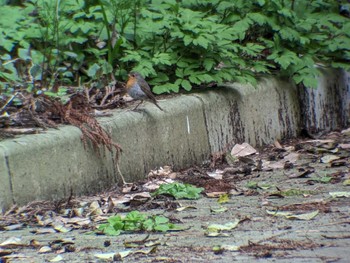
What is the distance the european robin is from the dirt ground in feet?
1.84

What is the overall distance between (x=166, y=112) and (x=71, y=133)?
125 centimetres

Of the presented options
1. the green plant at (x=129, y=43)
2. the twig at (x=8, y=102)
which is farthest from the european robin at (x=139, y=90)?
the twig at (x=8, y=102)

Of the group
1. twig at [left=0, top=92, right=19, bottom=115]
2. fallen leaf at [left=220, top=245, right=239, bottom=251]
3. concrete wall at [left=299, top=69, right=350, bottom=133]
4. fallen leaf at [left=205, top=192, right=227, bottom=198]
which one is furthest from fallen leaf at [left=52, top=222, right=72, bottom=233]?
concrete wall at [left=299, top=69, right=350, bottom=133]

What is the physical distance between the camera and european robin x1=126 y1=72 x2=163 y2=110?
682cm

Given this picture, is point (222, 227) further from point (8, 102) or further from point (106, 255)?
point (8, 102)

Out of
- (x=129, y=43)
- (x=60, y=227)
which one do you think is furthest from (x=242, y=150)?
(x=60, y=227)

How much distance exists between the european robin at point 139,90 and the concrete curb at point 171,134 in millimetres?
110

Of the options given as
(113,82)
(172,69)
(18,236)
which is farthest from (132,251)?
(172,69)

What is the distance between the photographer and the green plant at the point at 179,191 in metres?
5.79

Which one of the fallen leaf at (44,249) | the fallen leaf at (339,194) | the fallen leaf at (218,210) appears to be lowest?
the fallen leaf at (339,194)

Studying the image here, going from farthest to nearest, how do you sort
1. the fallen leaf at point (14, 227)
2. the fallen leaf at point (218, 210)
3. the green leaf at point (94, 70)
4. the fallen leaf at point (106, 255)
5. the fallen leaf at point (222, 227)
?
the green leaf at point (94, 70), the fallen leaf at point (218, 210), the fallen leaf at point (14, 227), the fallen leaf at point (222, 227), the fallen leaf at point (106, 255)

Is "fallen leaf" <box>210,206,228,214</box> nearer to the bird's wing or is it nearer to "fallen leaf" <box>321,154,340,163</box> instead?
the bird's wing

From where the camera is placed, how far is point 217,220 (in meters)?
4.96

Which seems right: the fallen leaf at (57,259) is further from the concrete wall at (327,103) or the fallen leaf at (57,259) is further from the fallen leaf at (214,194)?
the concrete wall at (327,103)
